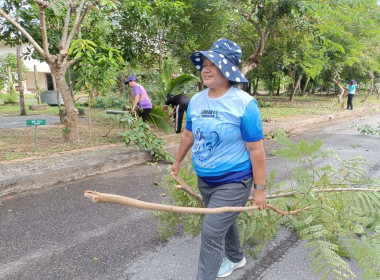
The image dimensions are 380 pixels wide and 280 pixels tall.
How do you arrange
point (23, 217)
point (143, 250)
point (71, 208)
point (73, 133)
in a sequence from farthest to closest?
point (73, 133) < point (71, 208) < point (23, 217) < point (143, 250)

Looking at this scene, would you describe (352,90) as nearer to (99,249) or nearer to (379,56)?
(379,56)

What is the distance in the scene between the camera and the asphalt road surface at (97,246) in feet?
8.68

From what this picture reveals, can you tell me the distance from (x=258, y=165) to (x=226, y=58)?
74 cm

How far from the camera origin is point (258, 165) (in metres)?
2.09

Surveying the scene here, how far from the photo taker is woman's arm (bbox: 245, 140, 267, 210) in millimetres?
2055

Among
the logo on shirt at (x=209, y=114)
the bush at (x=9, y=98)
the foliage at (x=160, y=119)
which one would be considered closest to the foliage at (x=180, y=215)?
the logo on shirt at (x=209, y=114)

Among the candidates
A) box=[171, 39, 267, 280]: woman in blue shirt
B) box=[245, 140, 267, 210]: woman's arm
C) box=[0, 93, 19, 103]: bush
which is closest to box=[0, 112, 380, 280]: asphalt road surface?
box=[171, 39, 267, 280]: woman in blue shirt

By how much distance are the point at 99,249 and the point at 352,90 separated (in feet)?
58.2

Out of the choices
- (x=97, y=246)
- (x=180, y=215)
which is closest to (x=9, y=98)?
(x=97, y=246)

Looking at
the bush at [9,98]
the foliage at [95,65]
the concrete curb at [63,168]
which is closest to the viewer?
the concrete curb at [63,168]

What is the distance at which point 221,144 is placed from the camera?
2084 millimetres

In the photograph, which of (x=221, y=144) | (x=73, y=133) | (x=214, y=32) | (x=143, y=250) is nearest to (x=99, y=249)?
(x=143, y=250)

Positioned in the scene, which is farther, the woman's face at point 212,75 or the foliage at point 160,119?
the foliage at point 160,119

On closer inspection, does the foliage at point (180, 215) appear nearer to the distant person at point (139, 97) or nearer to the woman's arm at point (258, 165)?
the woman's arm at point (258, 165)
